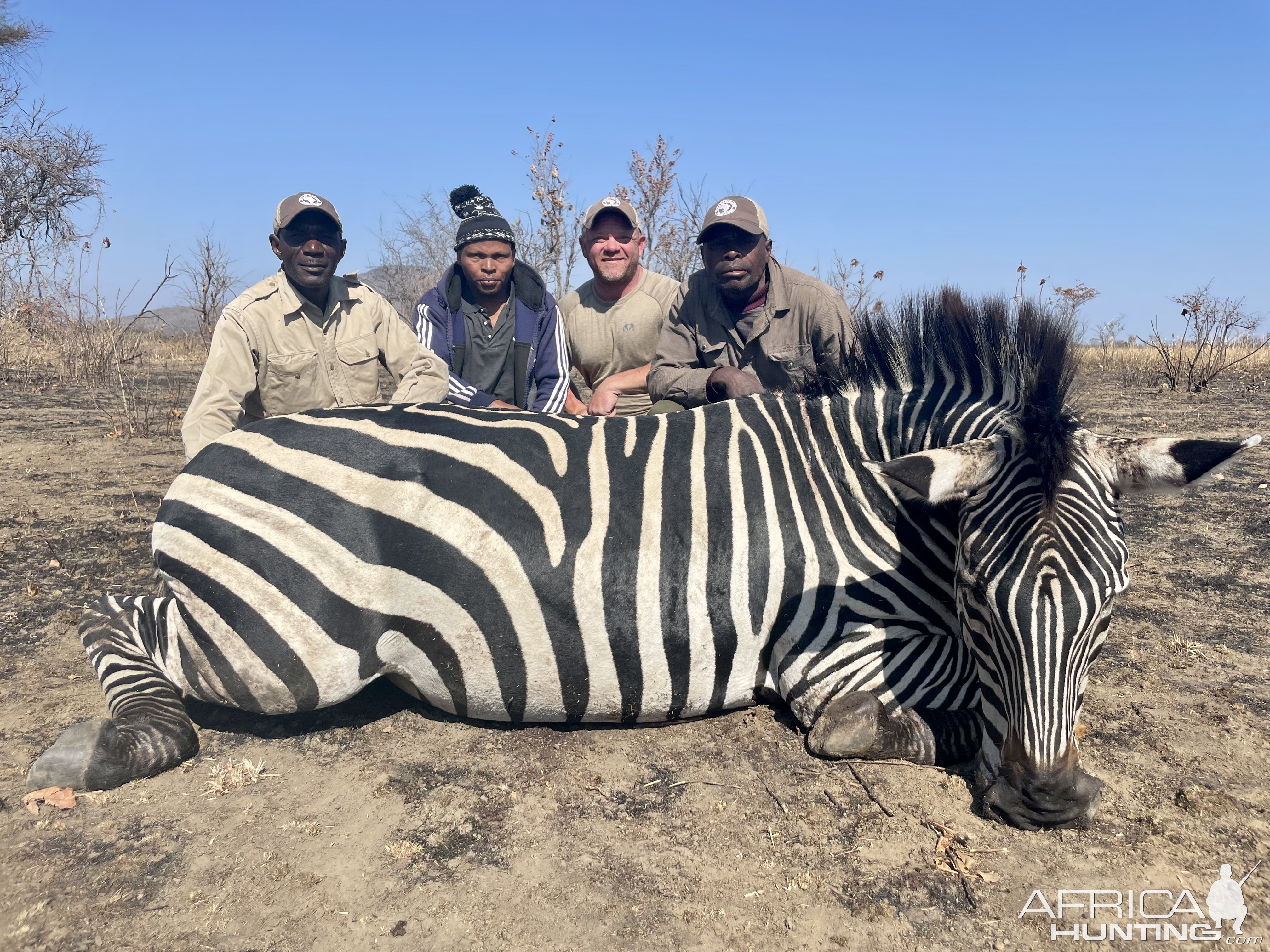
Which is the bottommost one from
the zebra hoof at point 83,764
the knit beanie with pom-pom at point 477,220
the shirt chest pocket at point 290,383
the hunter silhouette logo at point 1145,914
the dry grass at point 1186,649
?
the hunter silhouette logo at point 1145,914

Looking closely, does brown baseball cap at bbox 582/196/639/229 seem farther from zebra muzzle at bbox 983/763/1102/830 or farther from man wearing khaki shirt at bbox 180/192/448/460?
zebra muzzle at bbox 983/763/1102/830

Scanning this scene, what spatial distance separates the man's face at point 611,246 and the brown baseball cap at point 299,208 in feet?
6.67

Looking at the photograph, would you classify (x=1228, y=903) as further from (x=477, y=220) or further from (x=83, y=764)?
(x=477, y=220)

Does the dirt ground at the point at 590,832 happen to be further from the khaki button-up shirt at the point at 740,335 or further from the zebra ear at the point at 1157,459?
the khaki button-up shirt at the point at 740,335

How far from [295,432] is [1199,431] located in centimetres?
978

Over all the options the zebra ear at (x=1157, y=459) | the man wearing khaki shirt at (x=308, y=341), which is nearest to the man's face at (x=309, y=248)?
the man wearing khaki shirt at (x=308, y=341)

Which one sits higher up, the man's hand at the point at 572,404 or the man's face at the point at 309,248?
the man's face at the point at 309,248

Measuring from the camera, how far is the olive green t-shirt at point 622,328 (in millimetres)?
6535

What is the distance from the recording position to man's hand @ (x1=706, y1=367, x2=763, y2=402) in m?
4.66

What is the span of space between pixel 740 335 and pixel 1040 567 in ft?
11.0

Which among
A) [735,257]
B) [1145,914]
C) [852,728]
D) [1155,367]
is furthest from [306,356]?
[1155,367]

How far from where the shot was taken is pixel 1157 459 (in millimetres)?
2586

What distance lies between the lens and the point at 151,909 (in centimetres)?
237

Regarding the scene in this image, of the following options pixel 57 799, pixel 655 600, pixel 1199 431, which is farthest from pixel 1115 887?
pixel 1199 431
